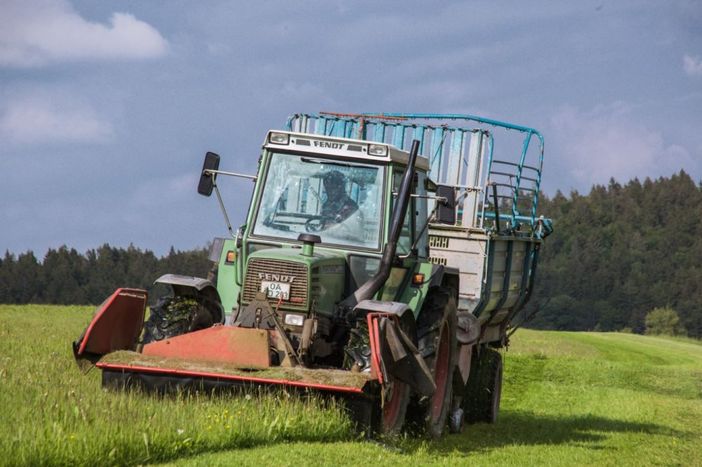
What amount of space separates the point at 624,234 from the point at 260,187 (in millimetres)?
129264

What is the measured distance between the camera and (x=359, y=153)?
473 inches

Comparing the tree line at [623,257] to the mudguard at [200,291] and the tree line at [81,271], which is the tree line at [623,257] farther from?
the mudguard at [200,291]

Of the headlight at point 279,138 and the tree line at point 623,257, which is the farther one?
the tree line at point 623,257

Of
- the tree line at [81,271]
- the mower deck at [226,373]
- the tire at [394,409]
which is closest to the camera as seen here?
the mower deck at [226,373]

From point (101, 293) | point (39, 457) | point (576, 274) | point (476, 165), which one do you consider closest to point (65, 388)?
point (39, 457)

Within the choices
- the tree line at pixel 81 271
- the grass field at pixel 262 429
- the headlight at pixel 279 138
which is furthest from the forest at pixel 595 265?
the headlight at pixel 279 138

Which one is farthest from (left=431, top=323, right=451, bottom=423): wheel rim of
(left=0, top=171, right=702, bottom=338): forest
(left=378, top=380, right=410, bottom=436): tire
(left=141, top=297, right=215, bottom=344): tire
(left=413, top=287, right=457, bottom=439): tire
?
(left=0, top=171, right=702, bottom=338): forest

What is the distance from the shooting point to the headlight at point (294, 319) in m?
10.8

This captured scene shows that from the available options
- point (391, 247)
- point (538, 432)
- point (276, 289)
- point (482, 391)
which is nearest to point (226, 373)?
point (276, 289)

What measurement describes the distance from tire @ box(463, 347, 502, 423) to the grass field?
9.3 inches

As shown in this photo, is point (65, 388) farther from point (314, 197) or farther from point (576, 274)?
point (576, 274)

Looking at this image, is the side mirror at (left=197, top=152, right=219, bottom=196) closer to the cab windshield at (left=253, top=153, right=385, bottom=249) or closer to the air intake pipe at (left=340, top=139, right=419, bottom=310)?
the cab windshield at (left=253, top=153, right=385, bottom=249)

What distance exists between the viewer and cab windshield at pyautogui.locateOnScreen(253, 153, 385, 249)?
11.8m

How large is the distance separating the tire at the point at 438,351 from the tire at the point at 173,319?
2.03m
